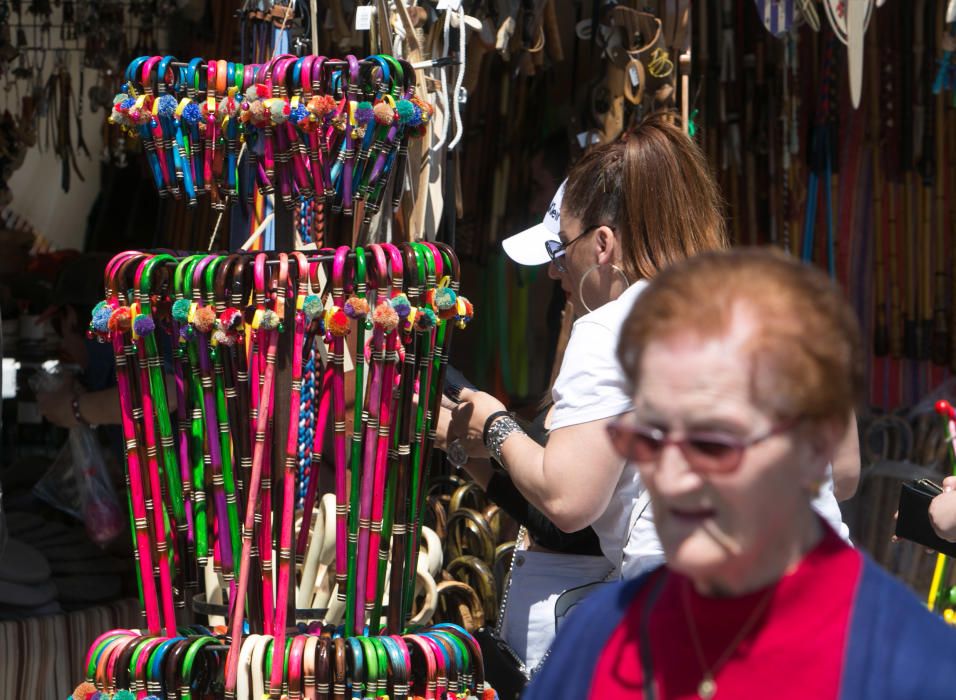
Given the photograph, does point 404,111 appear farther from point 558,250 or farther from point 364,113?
point 558,250

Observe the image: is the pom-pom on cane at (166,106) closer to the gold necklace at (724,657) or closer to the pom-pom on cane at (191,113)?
the pom-pom on cane at (191,113)

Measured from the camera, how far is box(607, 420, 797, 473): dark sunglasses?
0.94 meters

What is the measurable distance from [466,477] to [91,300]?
1054 mm

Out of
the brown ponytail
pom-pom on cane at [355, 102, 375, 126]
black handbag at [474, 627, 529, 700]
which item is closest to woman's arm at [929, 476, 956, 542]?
the brown ponytail

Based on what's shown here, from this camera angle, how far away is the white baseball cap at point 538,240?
6.73ft

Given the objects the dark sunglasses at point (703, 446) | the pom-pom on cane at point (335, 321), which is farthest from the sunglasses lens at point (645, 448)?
the pom-pom on cane at point (335, 321)

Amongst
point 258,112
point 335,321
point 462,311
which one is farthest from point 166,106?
point 462,311

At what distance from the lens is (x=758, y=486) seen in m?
0.95

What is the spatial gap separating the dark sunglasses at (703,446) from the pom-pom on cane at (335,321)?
789 millimetres

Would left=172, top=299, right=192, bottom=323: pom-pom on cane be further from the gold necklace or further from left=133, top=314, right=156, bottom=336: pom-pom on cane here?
the gold necklace

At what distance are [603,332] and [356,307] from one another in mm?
338

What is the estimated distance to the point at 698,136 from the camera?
12.8ft

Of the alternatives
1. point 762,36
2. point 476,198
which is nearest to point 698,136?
point 762,36

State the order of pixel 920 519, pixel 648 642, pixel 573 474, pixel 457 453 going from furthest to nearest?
pixel 920 519, pixel 457 453, pixel 573 474, pixel 648 642
